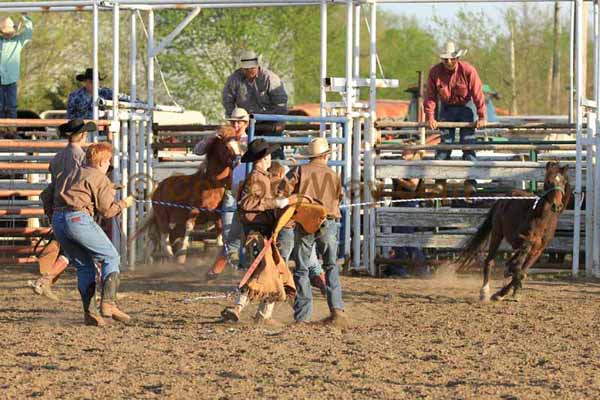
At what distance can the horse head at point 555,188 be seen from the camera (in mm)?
11953

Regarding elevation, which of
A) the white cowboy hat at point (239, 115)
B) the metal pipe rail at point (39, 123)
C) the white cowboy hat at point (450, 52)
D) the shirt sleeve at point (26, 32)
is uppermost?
the shirt sleeve at point (26, 32)

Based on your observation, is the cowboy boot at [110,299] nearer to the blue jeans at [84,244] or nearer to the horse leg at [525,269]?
the blue jeans at [84,244]

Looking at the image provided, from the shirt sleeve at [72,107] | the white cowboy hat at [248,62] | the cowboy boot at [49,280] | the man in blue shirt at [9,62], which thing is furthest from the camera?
the man in blue shirt at [9,62]

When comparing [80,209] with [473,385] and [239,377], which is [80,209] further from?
[473,385]

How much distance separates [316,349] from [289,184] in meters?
1.75

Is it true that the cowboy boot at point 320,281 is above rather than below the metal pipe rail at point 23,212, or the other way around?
below

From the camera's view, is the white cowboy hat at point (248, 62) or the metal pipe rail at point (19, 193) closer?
the white cowboy hat at point (248, 62)

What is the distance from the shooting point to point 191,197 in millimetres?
14023

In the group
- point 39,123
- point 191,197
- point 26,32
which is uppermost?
point 26,32

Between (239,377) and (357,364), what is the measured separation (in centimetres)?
86

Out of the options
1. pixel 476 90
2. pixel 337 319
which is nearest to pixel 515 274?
pixel 337 319

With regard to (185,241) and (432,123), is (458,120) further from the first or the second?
(185,241)

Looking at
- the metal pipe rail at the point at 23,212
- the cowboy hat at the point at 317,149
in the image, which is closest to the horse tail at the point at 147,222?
the metal pipe rail at the point at 23,212

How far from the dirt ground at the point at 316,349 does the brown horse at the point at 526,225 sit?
A: 28 centimetres
